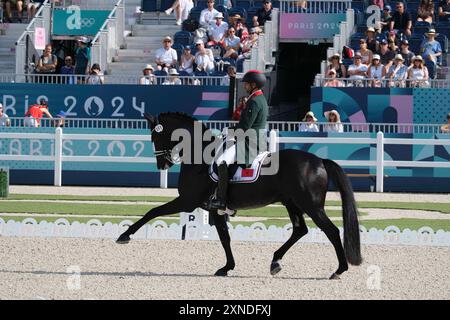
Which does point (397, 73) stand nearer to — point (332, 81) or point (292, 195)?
point (332, 81)

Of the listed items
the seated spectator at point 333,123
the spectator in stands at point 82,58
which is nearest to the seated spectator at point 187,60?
the spectator in stands at point 82,58

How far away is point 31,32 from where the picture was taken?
28297 mm

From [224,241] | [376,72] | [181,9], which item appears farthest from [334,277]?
[181,9]

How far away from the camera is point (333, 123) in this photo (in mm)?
24203

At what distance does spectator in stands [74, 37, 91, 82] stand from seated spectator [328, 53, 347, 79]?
610 cm

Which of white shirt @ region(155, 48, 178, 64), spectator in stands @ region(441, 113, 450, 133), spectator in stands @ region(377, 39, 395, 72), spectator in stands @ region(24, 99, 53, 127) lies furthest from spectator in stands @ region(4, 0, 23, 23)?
spectator in stands @ region(441, 113, 450, 133)

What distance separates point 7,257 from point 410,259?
4.79m

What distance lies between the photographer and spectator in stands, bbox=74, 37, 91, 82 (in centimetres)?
2747

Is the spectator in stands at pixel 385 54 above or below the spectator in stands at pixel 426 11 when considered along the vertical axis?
below

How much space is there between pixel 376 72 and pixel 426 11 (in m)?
2.94

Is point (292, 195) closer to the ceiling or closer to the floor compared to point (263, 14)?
closer to the floor

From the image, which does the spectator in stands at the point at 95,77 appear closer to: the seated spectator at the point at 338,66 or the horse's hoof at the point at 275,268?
the seated spectator at the point at 338,66

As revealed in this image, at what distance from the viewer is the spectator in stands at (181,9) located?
29.5 metres

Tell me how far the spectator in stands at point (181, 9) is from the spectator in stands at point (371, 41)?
5.58m
